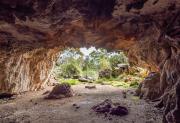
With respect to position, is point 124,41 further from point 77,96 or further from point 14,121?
point 14,121

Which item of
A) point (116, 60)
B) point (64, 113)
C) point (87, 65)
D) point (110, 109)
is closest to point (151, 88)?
point (110, 109)

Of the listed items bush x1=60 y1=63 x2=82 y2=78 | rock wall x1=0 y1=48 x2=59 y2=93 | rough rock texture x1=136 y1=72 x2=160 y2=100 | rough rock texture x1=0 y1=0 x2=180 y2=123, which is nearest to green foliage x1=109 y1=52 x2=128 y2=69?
bush x1=60 y1=63 x2=82 y2=78

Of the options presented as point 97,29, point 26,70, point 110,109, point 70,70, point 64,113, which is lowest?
point 64,113

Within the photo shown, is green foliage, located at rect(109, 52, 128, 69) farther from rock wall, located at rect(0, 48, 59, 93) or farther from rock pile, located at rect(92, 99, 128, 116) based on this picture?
rock pile, located at rect(92, 99, 128, 116)

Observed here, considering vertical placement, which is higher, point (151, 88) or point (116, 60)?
point (116, 60)

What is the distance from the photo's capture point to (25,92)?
14.8 m

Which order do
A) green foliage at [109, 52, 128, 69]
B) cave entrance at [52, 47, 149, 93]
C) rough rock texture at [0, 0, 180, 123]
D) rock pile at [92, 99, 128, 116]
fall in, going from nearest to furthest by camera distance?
rough rock texture at [0, 0, 180, 123] → rock pile at [92, 99, 128, 116] → cave entrance at [52, 47, 149, 93] → green foliage at [109, 52, 128, 69]

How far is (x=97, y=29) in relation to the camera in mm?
9703

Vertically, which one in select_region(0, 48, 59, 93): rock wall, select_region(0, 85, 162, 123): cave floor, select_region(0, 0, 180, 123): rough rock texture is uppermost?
select_region(0, 0, 180, 123): rough rock texture

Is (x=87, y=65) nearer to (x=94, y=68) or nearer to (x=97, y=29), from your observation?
Result: (x=94, y=68)

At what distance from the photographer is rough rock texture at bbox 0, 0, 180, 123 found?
7.38 m

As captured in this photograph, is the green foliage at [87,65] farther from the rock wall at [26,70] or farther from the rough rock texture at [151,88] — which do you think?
the rough rock texture at [151,88]

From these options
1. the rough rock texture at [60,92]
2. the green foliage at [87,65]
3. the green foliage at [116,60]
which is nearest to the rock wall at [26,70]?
the rough rock texture at [60,92]

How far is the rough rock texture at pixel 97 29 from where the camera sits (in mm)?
7379
